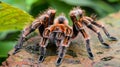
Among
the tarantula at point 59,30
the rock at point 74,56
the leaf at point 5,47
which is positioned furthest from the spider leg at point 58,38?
the leaf at point 5,47

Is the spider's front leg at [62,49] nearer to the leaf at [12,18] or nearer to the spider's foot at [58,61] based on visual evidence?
the spider's foot at [58,61]

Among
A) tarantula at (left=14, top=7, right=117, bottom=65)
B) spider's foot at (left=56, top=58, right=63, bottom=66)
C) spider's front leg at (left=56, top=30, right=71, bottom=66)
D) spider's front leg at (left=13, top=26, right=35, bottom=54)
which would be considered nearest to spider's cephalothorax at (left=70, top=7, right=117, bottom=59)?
tarantula at (left=14, top=7, right=117, bottom=65)

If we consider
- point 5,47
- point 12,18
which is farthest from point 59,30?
point 5,47

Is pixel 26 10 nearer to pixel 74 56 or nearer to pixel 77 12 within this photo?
pixel 77 12

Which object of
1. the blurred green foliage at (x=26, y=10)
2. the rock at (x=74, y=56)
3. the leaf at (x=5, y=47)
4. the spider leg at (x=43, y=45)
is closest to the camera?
the rock at (x=74, y=56)

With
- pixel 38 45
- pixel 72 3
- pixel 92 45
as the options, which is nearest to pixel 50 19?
pixel 38 45

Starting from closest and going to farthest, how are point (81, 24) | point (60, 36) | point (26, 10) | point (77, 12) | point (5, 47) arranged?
1. point (60, 36)
2. point (81, 24)
3. point (77, 12)
4. point (5, 47)
5. point (26, 10)

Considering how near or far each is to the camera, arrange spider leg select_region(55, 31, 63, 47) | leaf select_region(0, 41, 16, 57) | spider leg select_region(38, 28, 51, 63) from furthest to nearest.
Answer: leaf select_region(0, 41, 16, 57) → spider leg select_region(55, 31, 63, 47) → spider leg select_region(38, 28, 51, 63)

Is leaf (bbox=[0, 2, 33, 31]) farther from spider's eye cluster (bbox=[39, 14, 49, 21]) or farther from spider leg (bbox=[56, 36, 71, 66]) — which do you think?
spider leg (bbox=[56, 36, 71, 66])
